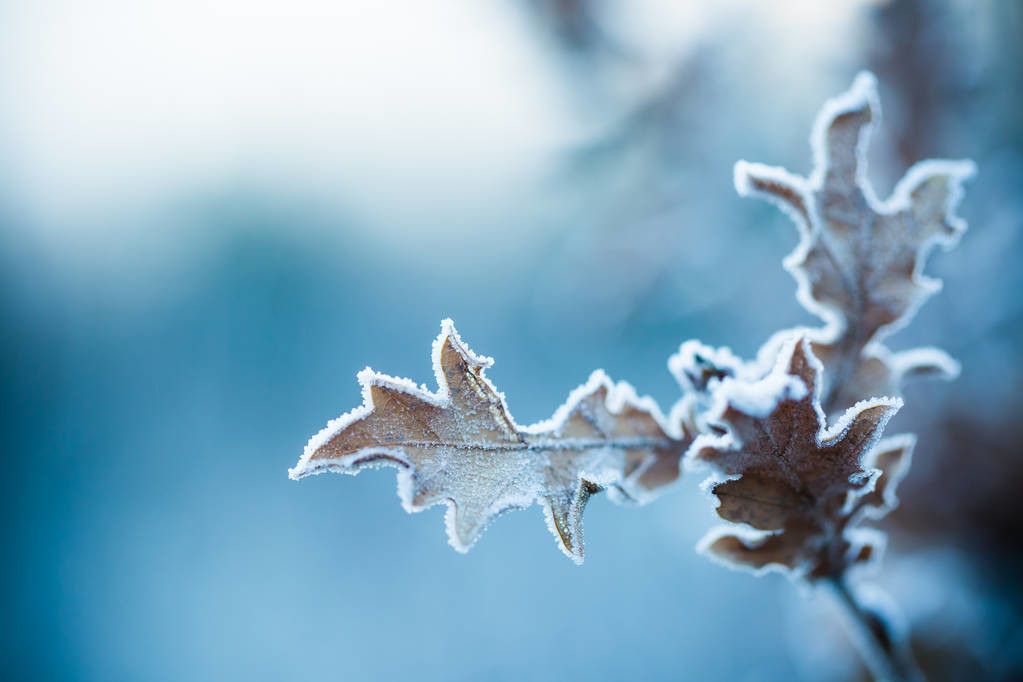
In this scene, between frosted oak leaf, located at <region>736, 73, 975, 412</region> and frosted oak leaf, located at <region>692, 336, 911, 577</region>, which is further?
frosted oak leaf, located at <region>736, 73, 975, 412</region>

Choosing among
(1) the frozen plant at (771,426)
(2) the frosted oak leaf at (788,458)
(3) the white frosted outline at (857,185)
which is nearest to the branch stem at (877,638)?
(1) the frozen plant at (771,426)

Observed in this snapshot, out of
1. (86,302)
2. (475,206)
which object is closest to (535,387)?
(475,206)

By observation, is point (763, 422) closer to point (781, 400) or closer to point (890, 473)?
point (781, 400)

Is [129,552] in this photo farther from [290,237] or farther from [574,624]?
[574,624]

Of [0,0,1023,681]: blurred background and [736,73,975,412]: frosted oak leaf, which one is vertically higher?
[0,0,1023,681]: blurred background

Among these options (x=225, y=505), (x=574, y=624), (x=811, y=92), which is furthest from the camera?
(x=225, y=505)

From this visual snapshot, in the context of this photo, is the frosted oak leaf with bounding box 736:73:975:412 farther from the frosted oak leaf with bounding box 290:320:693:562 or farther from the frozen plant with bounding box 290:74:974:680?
the frosted oak leaf with bounding box 290:320:693:562

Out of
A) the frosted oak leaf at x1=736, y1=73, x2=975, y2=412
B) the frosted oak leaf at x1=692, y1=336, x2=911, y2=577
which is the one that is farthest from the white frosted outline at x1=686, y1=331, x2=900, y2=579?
the frosted oak leaf at x1=736, y1=73, x2=975, y2=412

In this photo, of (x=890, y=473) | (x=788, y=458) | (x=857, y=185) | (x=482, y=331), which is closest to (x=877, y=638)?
(x=890, y=473)
